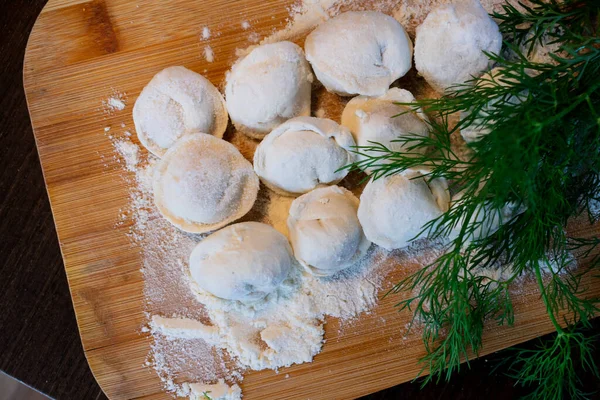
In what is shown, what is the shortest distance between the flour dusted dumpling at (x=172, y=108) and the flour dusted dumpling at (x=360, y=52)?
259mm

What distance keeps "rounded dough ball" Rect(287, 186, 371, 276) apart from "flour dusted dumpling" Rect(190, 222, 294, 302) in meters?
0.04

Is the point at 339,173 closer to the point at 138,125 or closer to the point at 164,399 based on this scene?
the point at 138,125

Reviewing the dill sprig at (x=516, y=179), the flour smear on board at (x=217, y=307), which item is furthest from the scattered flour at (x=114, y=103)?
the dill sprig at (x=516, y=179)

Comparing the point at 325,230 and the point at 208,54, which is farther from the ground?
the point at 208,54

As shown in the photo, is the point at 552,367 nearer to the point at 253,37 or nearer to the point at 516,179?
the point at 516,179

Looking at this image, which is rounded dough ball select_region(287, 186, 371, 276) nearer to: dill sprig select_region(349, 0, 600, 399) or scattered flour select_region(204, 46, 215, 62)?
dill sprig select_region(349, 0, 600, 399)

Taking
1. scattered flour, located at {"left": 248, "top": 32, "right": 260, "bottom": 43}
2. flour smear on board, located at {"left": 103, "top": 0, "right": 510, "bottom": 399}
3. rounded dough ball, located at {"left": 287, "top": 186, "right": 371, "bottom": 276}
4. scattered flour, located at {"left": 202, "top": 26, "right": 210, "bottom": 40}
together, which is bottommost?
flour smear on board, located at {"left": 103, "top": 0, "right": 510, "bottom": 399}

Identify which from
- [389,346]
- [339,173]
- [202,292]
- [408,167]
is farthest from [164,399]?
[408,167]

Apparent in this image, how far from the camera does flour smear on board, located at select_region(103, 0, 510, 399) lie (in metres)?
1.32

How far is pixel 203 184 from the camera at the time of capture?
124 cm

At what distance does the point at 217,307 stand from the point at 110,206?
0.34m

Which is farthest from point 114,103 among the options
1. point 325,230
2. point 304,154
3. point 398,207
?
point 398,207

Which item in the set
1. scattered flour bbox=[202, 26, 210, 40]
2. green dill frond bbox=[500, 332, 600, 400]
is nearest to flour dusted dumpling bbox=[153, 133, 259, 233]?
scattered flour bbox=[202, 26, 210, 40]

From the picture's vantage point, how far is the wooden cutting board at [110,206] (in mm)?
1318
